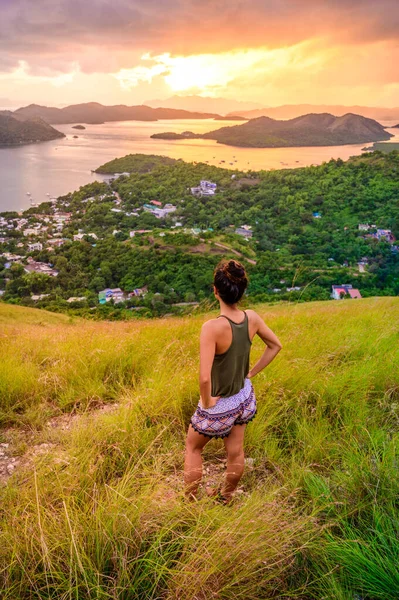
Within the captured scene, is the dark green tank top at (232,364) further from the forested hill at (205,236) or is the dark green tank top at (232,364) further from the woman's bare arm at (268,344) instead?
the forested hill at (205,236)

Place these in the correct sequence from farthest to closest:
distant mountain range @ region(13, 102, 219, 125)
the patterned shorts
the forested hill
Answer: distant mountain range @ region(13, 102, 219, 125) → the forested hill → the patterned shorts

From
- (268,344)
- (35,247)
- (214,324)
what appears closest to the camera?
(214,324)

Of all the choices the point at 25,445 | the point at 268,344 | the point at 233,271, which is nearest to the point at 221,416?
the point at 268,344

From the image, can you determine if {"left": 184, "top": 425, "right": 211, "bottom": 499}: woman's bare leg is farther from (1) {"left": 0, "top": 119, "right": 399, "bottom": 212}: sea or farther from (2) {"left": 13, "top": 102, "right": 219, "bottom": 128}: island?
(2) {"left": 13, "top": 102, "right": 219, "bottom": 128}: island

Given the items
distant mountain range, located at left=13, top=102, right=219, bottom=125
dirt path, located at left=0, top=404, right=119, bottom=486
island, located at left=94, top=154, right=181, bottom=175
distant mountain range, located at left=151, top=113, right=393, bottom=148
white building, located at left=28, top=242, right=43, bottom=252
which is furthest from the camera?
distant mountain range, located at left=13, top=102, right=219, bottom=125

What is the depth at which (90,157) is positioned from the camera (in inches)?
3784

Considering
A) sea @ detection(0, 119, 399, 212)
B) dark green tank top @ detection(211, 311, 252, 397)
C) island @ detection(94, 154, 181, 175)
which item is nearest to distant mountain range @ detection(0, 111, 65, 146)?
sea @ detection(0, 119, 399, 212)

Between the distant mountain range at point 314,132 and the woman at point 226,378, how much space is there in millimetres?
107991

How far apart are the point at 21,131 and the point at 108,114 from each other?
5603 cm

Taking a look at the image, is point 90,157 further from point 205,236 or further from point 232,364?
point 232,364

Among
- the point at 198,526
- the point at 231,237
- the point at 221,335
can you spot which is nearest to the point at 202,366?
the point at 221,335

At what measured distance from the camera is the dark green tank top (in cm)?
180

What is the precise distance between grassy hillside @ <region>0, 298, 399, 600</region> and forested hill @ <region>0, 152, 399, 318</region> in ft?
39.7

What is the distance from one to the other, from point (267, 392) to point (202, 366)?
1238 millimetres
